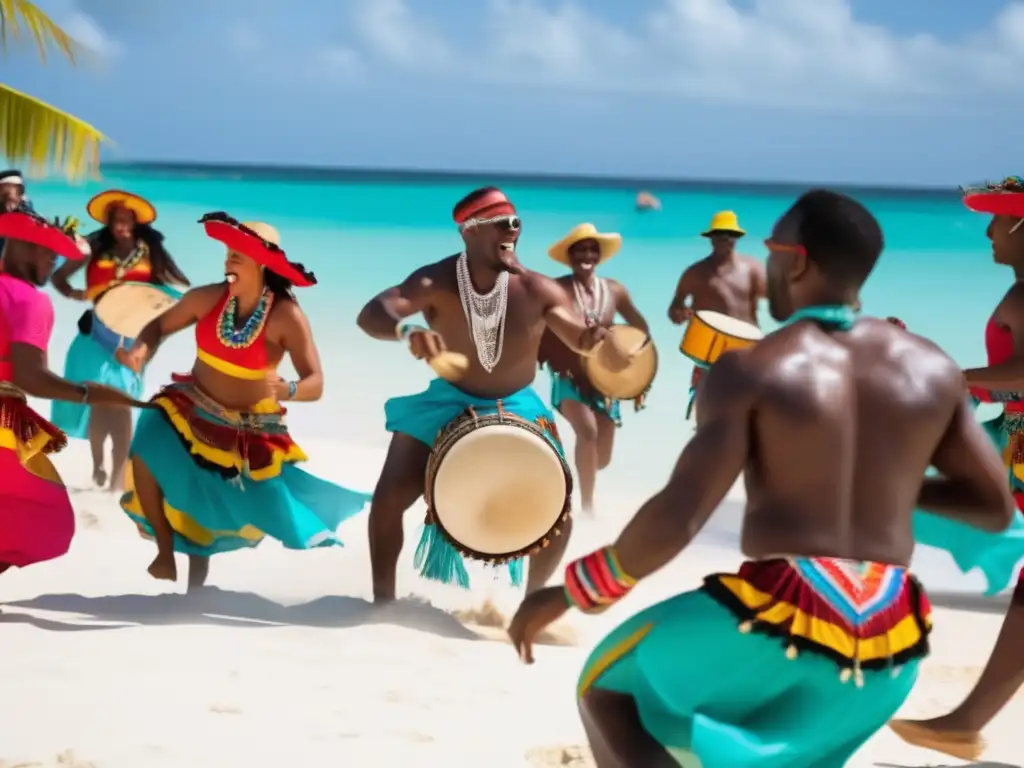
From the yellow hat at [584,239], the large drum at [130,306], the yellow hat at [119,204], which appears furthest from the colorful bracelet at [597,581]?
the yellow hat at [119,204]

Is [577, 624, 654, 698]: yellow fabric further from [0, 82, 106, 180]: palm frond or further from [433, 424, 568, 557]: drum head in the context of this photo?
[0, 82, 106, 180]: palm frond

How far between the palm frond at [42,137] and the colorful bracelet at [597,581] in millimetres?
5973

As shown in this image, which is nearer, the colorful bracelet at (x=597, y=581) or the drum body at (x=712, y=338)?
the colorful bracelet at (x=597, y=581)

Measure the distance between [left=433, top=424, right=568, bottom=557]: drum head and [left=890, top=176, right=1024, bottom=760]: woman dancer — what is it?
141 cm

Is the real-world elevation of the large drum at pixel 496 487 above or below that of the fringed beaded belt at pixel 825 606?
below

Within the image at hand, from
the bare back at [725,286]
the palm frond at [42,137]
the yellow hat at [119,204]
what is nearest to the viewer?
the palm frond at [42,137]

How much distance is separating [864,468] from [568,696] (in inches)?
94.0

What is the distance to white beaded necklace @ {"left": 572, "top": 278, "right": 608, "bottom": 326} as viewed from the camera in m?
8.10

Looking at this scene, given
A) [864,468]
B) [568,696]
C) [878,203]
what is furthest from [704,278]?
[878,203]

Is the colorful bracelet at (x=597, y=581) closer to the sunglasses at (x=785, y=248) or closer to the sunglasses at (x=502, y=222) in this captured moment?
the sunglasses at (x=785, y=248)

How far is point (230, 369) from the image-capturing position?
5566mm

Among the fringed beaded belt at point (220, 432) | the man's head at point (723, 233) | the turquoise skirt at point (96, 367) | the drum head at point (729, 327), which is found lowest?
the turquoise skirt at point (96, 367)

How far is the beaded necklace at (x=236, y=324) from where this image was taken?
5535 mm

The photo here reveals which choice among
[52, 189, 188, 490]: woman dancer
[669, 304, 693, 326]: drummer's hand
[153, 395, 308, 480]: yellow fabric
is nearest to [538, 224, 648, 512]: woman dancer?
[669, 304, 693, 326]: drummer's hand
